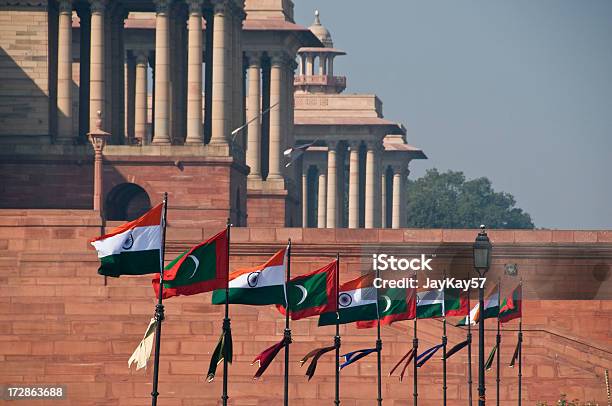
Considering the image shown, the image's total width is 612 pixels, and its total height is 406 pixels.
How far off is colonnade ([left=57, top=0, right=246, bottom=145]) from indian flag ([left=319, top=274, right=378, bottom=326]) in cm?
4360

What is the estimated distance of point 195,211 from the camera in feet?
354

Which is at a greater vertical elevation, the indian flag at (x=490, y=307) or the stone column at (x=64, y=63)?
the stone column at (x=64, y=63)

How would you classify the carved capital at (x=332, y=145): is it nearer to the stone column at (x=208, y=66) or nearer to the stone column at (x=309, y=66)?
the stone column at (x=309, y=66)

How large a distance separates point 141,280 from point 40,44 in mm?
30144

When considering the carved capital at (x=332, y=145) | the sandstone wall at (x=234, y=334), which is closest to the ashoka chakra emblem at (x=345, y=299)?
the sandstone wall at (x=234, y=334)

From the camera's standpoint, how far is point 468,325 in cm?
7725

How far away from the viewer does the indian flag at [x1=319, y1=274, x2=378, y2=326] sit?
66.4 m

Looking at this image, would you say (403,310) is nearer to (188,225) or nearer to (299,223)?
(188,225)

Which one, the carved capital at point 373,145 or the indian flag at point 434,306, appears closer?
the indian flag at point 434,306

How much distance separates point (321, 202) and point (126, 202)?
68138mm

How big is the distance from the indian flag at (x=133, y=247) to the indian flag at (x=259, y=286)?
3413mm

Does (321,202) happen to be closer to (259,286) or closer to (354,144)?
(354,144)

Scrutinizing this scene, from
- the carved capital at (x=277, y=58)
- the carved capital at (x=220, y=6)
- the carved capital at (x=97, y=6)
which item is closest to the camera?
the carved capital at (x=97, y=6)

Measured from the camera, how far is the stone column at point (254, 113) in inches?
5133
